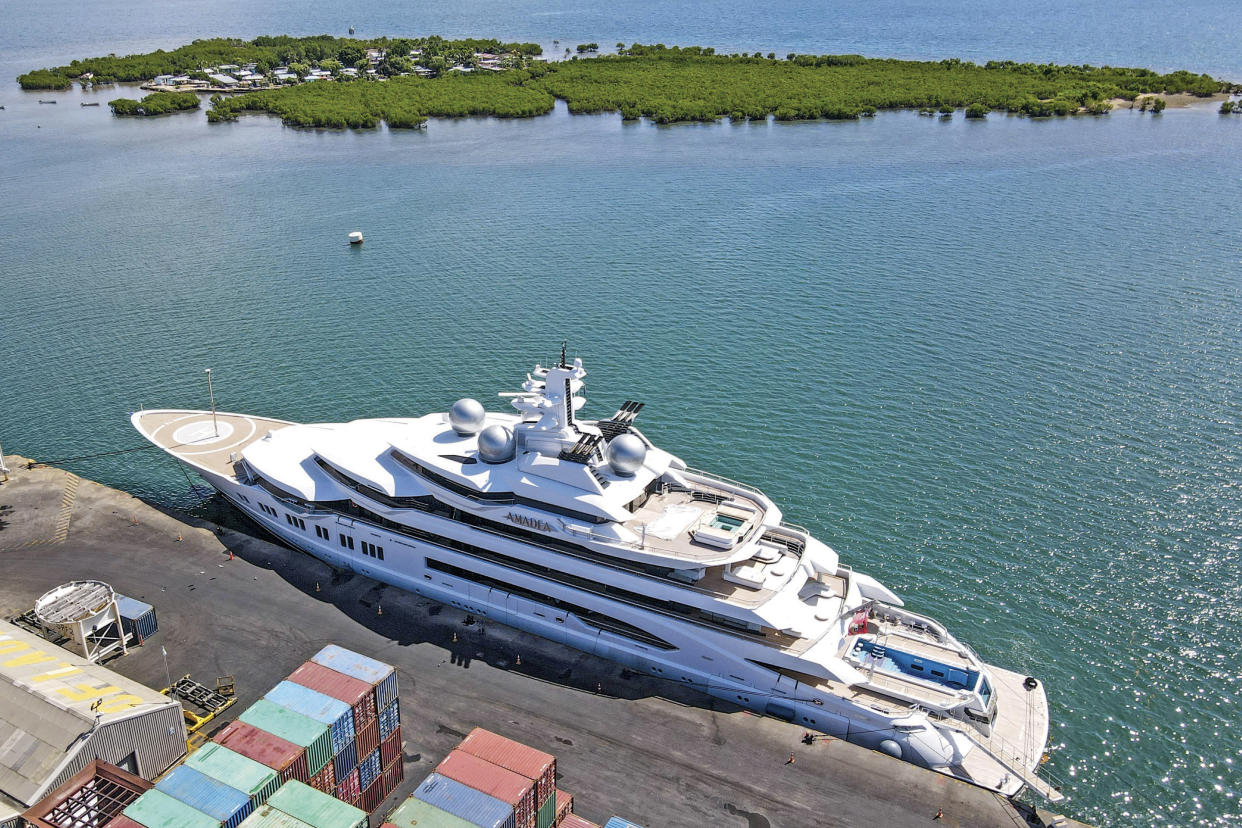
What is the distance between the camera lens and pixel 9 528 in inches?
1876

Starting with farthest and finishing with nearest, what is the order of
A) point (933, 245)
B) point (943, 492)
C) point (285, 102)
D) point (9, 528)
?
1. point (285, 102)
2. point (933, 245)
3. point (943, 492)
4. point (9, 528)

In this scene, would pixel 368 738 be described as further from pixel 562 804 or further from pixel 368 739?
pixel 562 804

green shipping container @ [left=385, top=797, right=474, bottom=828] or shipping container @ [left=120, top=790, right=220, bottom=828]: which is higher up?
shipping container @ [left=120, top=790, right=220, bottom=828]

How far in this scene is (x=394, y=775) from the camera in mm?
32812

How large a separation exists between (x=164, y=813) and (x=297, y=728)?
4.59 metres

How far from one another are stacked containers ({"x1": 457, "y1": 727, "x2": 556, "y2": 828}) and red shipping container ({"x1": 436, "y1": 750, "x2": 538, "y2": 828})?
224 millimetres

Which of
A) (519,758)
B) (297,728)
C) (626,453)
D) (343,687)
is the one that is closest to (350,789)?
(297,728)

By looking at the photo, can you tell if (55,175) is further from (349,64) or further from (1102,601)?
(1102,601)

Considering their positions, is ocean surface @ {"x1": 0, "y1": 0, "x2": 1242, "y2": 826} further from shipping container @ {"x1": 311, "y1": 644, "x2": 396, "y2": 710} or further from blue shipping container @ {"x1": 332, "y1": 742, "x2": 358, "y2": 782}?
blue shipping container @ {"x1": 332, "y1": 742, "x2": 358, "y2": 782}

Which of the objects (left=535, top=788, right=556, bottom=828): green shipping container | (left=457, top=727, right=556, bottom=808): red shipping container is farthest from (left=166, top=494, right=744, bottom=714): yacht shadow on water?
(left=535, top=788, right=556, bottom=828): green shipping container

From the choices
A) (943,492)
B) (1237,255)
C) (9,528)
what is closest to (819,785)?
(943,492)

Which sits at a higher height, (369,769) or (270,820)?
(270,820)

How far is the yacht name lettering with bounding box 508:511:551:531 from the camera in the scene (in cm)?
4009

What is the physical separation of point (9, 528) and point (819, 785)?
151 feet
